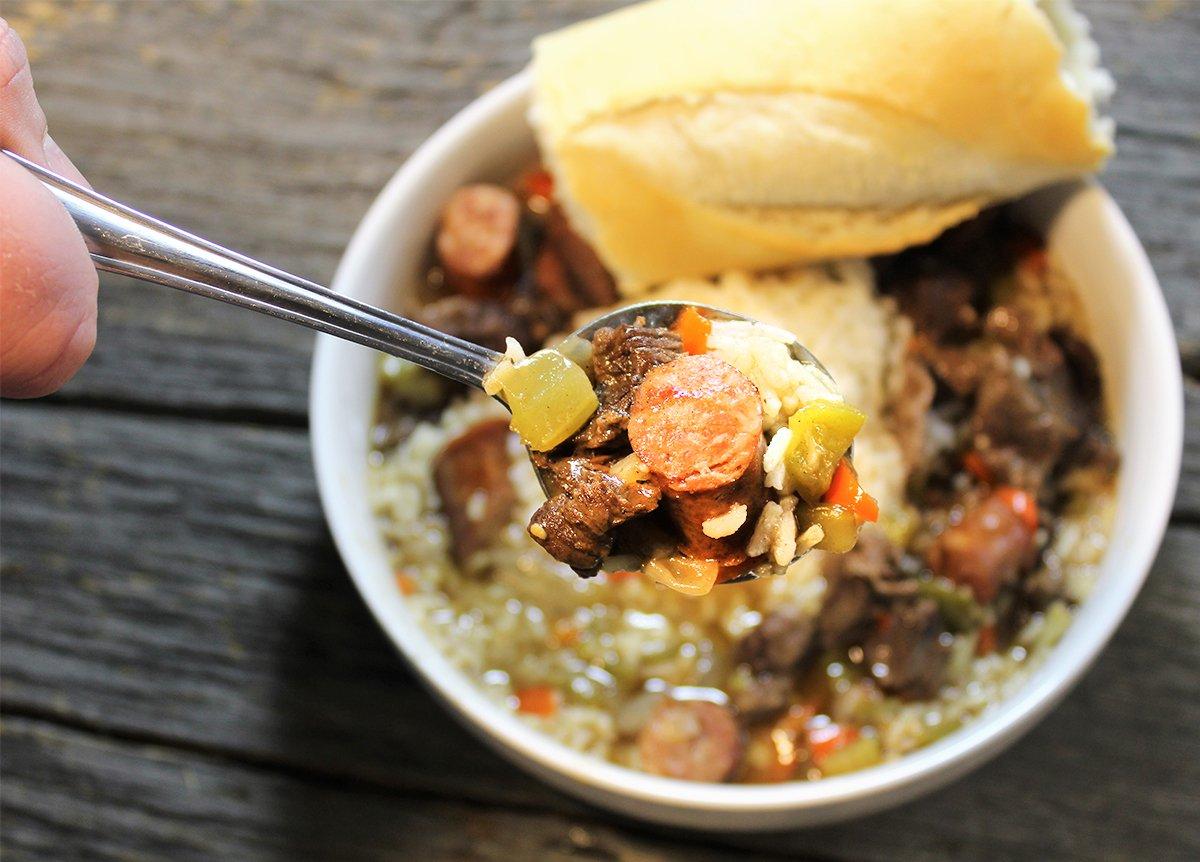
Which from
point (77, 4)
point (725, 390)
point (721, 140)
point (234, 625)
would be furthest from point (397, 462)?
point (77, 4)

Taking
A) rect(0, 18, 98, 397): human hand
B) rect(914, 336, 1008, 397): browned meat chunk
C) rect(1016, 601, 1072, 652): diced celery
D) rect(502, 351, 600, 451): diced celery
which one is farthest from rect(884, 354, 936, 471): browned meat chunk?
rect(0, 18, 98, 397): human hand

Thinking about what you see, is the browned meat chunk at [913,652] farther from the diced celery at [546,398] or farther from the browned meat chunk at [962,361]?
the diced celery at [546,398]

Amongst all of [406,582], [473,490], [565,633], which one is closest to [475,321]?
[473,490]

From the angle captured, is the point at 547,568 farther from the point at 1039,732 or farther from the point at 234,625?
the point at 1039,732

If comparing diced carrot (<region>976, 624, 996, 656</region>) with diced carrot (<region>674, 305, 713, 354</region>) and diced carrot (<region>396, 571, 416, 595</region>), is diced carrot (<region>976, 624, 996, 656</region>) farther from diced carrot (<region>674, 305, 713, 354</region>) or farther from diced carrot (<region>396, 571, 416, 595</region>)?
diced carrot (<region>396, 571, 416, 595</region>)

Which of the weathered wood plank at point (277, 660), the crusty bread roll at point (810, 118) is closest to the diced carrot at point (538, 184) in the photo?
the crusty bread roll at point (810, 118)

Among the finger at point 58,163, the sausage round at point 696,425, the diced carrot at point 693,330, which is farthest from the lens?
the diced carrot at point 693,330
